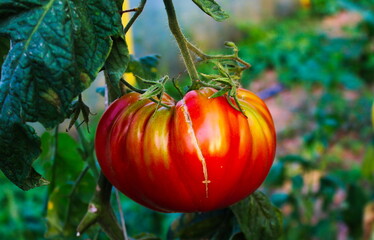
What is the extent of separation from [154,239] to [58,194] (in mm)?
210

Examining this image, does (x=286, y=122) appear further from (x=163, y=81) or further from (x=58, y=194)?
(x=163, y=81)

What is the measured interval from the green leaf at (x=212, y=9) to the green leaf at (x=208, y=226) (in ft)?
1.26

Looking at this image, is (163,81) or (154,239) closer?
(163,81)

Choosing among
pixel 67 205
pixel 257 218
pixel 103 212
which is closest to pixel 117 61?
pixel 103 212

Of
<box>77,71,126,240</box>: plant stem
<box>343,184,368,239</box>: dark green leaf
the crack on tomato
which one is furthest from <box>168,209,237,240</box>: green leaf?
<box>343,184,368,239</box>: dark green leaf

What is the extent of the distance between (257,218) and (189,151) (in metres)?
0.29

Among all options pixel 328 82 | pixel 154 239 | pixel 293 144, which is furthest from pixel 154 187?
pixel 328 82

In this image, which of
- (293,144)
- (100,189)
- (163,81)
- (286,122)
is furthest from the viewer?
(286,122)

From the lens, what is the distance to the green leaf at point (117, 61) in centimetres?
62

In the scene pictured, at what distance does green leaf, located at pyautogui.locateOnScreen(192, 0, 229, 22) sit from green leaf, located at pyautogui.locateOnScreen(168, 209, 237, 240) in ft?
1.26

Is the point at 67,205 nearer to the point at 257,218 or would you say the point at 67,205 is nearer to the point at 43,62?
the point at 257,218

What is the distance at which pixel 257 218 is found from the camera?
89 cm

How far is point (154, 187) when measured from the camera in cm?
66

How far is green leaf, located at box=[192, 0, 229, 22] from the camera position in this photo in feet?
2.15
